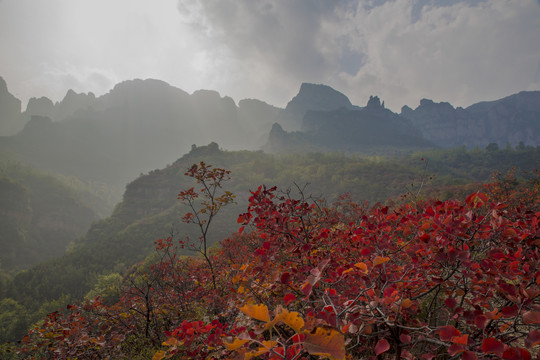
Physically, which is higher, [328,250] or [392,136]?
[392,136]

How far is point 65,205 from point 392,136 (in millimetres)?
168359

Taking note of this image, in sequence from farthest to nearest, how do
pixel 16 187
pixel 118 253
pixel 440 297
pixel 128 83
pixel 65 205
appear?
pixel 128 83 < pixel 65 205 < pixel 16 187 < pixel 118 253 < pixel 440 297

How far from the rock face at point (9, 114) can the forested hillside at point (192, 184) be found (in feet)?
557

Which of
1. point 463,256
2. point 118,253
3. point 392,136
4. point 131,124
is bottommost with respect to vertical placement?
point 118,253

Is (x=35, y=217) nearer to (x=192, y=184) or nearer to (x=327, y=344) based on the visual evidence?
(x=192, y=184)

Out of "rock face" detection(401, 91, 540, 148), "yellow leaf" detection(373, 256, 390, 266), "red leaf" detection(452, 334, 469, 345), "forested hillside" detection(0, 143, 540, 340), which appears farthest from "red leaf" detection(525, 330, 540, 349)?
"rock face" detection(401, 91, 540, 148)

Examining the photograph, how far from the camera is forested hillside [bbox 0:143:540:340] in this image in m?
32.8

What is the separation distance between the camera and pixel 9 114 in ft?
548

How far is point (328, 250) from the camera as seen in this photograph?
3.04 m

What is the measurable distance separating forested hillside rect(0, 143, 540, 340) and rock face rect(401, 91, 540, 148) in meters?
84.2

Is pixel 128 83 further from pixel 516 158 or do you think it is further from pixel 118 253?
pixel 516 158

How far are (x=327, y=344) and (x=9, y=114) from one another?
251 m

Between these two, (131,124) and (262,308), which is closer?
(262,308)

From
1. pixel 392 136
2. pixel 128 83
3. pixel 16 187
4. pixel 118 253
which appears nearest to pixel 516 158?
pixel 392 136
